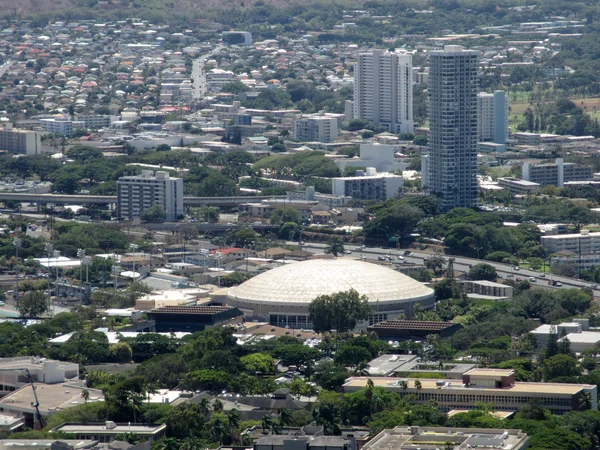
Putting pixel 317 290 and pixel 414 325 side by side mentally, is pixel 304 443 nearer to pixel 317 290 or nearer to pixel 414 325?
pixel 414 325

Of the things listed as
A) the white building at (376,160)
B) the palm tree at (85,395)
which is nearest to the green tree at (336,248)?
the white building at (376,160)

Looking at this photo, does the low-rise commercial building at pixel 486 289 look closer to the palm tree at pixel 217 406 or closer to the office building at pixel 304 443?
the palm tree at pixel 217 406

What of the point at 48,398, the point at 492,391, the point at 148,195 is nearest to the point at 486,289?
the point at 492,391

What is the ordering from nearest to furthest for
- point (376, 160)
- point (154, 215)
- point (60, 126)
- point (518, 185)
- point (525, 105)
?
point (154, 215) < point (518, 185) < point (376, 160) < point (60, 126) < point (525, 105)

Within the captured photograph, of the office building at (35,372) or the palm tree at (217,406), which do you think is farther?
the office building at (35,372)

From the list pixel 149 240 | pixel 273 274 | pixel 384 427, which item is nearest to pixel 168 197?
pixel 149 240

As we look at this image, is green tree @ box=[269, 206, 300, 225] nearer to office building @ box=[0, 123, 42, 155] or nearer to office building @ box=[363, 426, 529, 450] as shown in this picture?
office building @ box=[0, 123, 42, 155]

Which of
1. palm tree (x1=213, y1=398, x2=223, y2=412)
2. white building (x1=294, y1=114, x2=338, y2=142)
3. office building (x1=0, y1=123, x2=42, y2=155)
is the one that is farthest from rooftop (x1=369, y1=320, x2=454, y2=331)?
white building (x1=294, y1=114, x2=338, y2=142)
